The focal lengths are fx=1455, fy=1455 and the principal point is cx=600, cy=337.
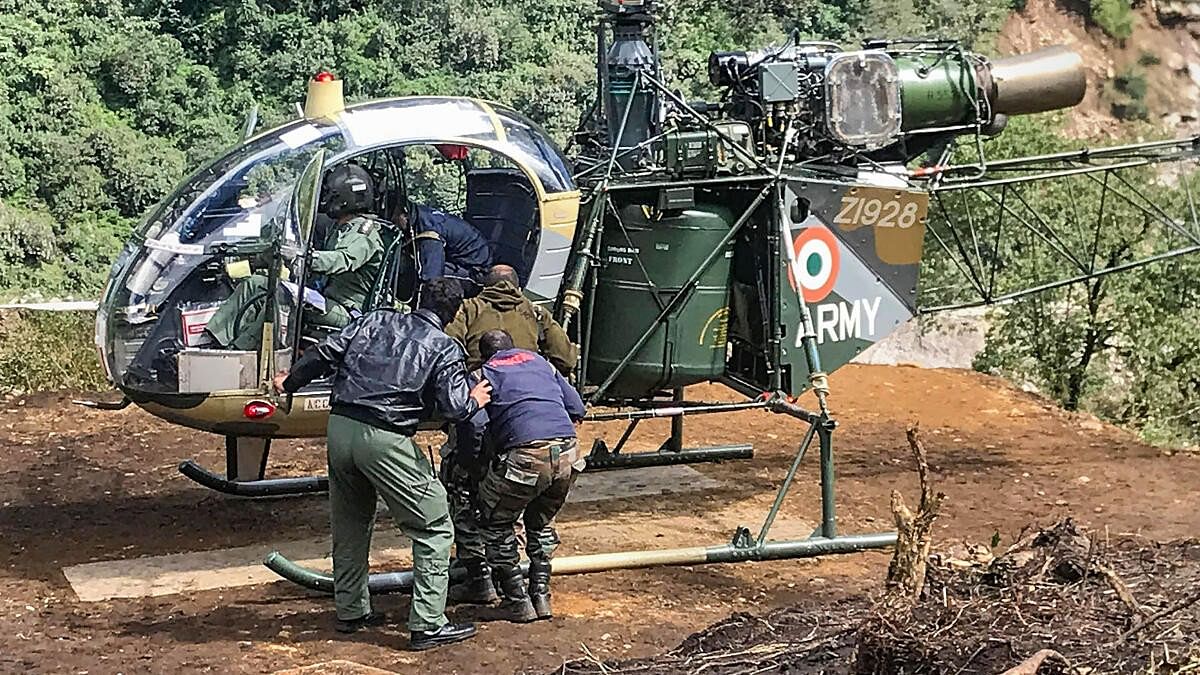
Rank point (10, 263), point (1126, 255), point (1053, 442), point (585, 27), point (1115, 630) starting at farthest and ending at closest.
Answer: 1. point (585, 27)
2. point (10, 263)
3. point (1126, 255)
4. point (1053, 442)
5. point (1115, 630)

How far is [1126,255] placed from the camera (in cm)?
1432

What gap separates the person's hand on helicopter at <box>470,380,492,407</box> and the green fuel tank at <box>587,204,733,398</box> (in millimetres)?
1638

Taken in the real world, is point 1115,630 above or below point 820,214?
below

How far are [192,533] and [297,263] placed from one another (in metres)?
2.19

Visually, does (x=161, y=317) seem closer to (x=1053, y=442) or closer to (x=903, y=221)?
(x=903, y=221)

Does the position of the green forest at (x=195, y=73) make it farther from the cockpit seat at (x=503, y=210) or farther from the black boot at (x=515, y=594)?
the black boot at (x=515, y=594)

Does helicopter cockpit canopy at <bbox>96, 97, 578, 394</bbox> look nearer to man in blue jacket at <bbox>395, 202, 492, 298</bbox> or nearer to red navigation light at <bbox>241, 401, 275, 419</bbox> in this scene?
red navigation light at <bbox>241, 401, 275, 419</bbox>

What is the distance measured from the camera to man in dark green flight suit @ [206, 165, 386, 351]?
24.2 ft

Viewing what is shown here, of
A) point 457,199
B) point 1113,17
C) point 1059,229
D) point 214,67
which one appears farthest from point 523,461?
point 1113,17

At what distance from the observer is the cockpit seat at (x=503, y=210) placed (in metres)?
8.27

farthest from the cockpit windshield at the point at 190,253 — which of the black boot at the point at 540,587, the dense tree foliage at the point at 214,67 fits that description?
the dense tree foliage at the point at 214,67

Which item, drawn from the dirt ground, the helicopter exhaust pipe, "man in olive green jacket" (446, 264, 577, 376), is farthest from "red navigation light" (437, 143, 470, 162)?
the helicopter exhaust pipe

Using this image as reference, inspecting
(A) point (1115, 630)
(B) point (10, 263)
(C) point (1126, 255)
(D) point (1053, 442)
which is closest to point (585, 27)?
(B) point (10, 263)

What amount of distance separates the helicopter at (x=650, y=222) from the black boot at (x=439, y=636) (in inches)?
28.6
